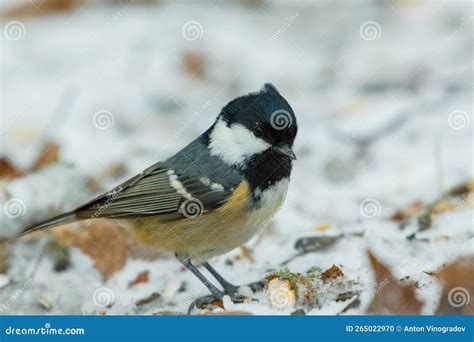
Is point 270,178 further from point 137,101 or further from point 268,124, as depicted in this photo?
point 137,101

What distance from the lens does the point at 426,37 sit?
16.6ft

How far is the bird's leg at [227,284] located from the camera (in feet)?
8.89

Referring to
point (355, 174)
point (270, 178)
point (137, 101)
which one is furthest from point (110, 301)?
point (137, 101)

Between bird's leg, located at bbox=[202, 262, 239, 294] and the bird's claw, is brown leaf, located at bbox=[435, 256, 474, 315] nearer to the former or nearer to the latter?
the bird's claw

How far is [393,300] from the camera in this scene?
89.2 inches

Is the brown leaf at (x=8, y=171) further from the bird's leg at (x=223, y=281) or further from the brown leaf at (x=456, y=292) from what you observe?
the brown leaf at (x=456, y=292)

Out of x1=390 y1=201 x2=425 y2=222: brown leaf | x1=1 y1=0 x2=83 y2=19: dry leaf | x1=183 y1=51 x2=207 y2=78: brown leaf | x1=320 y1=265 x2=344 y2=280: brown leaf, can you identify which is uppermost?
x1=1 y1=0 x2=83 y2=19: dry leaf

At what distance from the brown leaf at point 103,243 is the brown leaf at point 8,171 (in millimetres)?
583

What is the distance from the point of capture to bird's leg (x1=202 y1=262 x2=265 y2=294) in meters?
2.71

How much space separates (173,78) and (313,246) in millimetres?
2333

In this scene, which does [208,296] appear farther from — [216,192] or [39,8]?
[39,8]

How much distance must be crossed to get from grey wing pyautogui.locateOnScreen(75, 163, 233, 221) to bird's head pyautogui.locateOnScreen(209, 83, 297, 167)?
5.9 inches

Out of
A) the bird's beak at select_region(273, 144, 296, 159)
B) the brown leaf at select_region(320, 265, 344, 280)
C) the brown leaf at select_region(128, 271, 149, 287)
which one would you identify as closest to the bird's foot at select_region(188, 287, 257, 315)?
the brown leaf at select_region(320, 265, 344, 280)

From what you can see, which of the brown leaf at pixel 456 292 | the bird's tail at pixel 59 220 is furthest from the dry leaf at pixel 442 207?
the bird's tail at pixel 59 220
